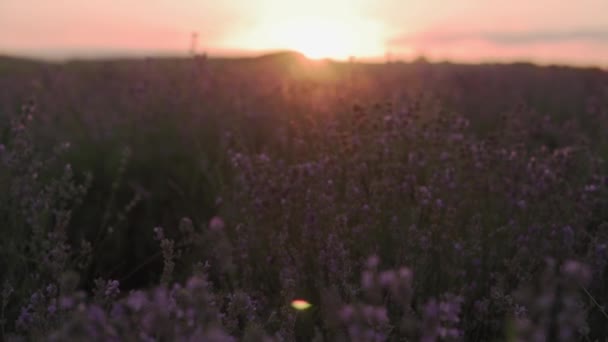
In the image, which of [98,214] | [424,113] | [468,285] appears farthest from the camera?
[424,113]

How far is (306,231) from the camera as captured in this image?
264 cm

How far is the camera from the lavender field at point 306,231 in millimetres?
1586

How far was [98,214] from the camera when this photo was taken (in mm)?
3852

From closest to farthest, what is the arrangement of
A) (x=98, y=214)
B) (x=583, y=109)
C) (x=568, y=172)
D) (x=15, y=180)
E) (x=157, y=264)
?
(x=15, y=180), (x=568, y=172), (x=157, y=264), (x=98, y=214), (x=583, y=109)

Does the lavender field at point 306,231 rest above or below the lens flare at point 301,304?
above

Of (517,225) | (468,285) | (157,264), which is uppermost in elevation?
(517,225)

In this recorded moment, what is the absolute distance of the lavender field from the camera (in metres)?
1.59

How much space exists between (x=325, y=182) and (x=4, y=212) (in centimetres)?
141

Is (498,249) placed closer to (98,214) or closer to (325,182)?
(325,182)

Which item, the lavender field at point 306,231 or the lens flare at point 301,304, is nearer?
the lavender field at point 306,231

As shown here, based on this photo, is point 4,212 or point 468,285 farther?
point 4,212

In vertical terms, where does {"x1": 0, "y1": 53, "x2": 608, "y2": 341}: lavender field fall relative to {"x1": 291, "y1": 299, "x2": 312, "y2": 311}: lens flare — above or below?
above

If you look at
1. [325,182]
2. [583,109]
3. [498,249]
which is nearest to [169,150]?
[325,182]

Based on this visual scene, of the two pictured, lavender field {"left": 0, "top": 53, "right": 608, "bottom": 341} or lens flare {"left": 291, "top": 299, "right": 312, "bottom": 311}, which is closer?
lavender field {"left": 0, "top": 53, "right": 608, "bottom": 341}
